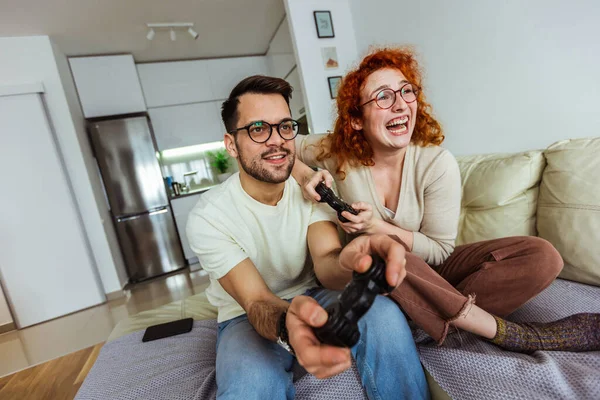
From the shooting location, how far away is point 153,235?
11.9 ft

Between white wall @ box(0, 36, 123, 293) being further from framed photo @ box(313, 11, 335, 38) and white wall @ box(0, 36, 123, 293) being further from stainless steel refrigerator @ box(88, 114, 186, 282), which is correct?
framed photo @ box(313, 11, 335, 38)

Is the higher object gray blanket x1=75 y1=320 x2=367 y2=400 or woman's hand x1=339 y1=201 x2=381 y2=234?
woman's hand x1=339 y1=201 x2=381 y2=234

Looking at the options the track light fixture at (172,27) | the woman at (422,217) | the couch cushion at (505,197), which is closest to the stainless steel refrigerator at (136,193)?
the track light fixture at (172,27)

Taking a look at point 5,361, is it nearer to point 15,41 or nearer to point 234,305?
point 234,305

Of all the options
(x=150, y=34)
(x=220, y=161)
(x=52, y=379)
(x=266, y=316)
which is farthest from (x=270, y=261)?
(x=220, y=161)

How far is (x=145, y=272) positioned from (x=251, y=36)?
3172 millimetres

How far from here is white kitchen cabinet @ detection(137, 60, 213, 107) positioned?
12.5 ft

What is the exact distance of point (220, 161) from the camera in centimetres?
429

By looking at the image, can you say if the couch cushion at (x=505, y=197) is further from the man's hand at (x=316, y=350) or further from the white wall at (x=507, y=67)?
→ the man's hand at (x=316, y=350)

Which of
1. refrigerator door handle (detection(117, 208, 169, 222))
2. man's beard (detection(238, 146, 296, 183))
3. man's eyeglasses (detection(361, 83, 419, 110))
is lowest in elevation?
refrigerator door handle (detection(117, 208, 169, 222))

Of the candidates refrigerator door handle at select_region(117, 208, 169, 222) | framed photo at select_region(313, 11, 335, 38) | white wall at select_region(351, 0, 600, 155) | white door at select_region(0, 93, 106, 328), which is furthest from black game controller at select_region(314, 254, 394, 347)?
Answer: refrigerator door handle at select_region(117, 208, 169, 222)

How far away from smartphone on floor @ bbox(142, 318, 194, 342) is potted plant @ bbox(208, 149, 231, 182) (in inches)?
122

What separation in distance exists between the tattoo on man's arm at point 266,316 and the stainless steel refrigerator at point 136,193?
10.5 ft

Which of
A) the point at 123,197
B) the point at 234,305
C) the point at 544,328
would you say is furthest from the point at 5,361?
the point at 544,328
